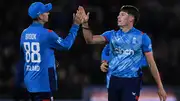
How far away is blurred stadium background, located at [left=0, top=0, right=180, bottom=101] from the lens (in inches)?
481

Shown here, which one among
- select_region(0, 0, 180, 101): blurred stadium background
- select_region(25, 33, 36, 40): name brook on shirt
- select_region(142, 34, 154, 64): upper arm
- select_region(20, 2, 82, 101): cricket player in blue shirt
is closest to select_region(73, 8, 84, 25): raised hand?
select_region(20, 2, 82, 101): cricket player in blue shirt

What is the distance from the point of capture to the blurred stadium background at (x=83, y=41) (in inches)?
481

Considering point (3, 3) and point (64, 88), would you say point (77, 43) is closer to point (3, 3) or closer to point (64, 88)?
point (64, 88)

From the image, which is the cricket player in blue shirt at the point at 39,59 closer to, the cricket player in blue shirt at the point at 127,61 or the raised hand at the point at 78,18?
A: the raised hand at the point at 78,18

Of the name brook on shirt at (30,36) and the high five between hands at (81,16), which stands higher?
the high five between hands at (81,16)

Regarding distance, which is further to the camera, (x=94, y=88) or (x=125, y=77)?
(x=94, y=88)

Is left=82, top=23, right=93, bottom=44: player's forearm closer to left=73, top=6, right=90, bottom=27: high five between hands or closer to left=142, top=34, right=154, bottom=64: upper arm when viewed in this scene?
left=73, top=6, right=90, bottom=27: high five between hands

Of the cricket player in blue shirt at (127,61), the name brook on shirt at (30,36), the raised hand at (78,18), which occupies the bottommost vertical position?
the cricket player in blue shirt at (127,61)

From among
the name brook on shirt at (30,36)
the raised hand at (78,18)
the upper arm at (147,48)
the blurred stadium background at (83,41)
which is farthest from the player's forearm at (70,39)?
the blurred stadium background at (83,41)

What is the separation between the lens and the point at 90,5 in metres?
12.6

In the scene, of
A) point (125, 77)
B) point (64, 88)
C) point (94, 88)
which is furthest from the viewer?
point (64, 88)

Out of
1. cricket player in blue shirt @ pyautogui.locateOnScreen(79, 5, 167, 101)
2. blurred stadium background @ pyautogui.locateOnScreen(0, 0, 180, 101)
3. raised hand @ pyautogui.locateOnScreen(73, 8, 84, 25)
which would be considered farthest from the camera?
blurred stadium background @ pyautogui.locateOnScreen(0, 0, 180, 101)

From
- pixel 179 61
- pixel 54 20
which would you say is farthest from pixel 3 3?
pixel 179 61

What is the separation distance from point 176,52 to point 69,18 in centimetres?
241
